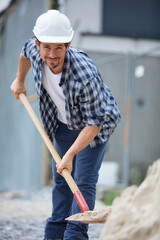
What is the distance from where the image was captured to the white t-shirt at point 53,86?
298 centimetres

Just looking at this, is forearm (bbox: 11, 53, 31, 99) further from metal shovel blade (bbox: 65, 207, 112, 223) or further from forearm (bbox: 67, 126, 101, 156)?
metal shovel blade (bbox: 65, 207, 112, 223)

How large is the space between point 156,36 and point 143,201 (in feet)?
26.1

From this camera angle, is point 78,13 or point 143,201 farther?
point 78,13

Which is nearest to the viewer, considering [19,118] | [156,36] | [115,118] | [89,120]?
[89,120]

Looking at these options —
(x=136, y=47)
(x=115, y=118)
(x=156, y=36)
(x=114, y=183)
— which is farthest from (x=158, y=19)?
(x=115, y=118)

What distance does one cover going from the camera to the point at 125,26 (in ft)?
31.6

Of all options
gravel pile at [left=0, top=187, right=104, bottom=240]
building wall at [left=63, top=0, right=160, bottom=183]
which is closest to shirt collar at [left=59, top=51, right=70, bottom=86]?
gravel pile at [left=0, top=187, right=104, bottom=240]

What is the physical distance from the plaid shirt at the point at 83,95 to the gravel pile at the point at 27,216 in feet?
4.05

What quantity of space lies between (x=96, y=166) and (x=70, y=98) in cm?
57

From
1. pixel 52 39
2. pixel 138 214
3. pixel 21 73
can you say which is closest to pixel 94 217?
pixel 138 214

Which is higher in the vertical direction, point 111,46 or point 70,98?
point 70,98

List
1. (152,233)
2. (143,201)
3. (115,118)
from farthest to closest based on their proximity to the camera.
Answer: (115,118), (143,201), (152,233)

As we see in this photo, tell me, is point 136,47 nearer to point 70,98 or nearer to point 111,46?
point 111,46

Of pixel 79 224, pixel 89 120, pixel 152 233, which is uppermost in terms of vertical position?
pixel 89 120
